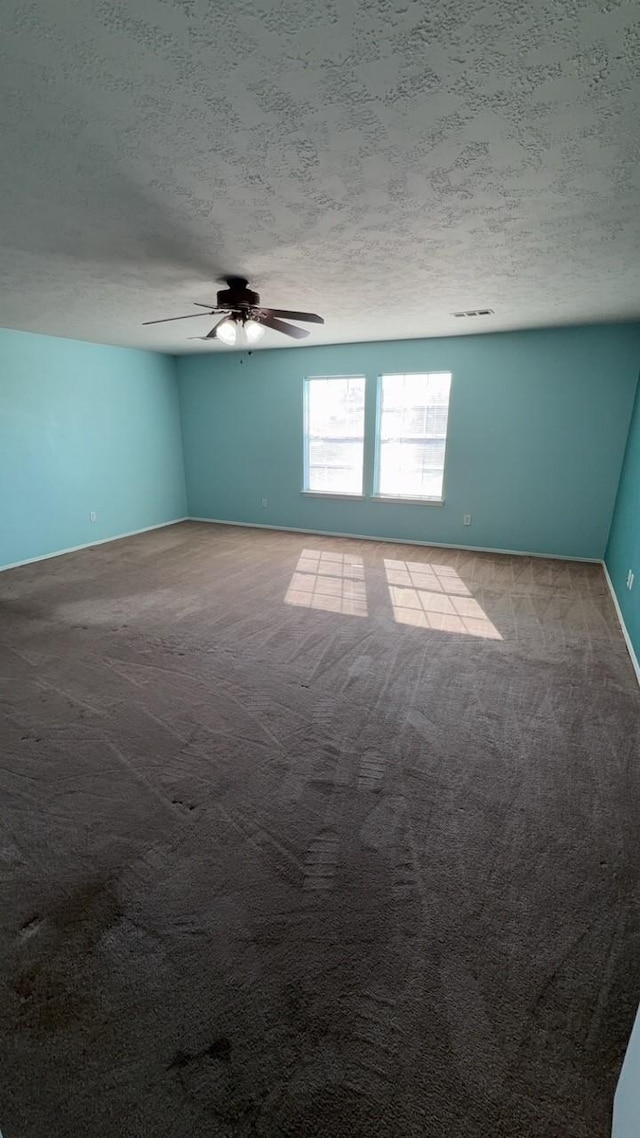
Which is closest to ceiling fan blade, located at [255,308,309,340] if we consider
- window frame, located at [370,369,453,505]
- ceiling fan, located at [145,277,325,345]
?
ceiling fan, located at [145,277,325,345]

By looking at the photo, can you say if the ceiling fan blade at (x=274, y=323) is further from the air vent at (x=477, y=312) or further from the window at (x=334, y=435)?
the window at (x=334, y=435)

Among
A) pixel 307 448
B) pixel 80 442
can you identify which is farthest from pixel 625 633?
pixel 80 442

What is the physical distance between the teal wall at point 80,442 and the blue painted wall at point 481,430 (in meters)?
0.65

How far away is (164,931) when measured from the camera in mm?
1393

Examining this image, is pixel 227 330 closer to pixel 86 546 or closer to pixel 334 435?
pixel 334 435

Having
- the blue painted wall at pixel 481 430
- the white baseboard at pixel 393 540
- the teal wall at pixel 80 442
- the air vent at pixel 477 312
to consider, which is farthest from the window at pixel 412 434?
the teal wall at pixel 80 442

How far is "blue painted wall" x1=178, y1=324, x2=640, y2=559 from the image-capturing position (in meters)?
4.67

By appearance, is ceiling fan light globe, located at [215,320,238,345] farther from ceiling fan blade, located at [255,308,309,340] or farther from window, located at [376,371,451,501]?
window, located at [376,371,451,501]

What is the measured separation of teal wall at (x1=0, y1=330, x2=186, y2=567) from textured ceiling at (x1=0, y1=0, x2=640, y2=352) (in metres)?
2.13

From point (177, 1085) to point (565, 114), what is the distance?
2.85 metres

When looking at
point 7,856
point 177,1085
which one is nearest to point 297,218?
point 7,856

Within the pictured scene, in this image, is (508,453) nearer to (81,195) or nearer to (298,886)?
(81,195)

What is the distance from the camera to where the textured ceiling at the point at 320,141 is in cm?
108

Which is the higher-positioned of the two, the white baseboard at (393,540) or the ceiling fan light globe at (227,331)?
the ceiling fan light globe at (227,331)
